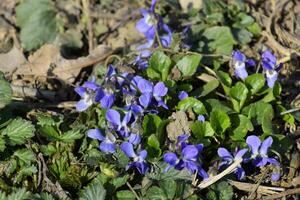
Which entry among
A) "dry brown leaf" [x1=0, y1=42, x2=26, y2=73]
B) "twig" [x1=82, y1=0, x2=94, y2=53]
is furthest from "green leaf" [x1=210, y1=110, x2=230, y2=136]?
"dry brown leaf" [x1=0, y1=42, x2=26, y2=73]

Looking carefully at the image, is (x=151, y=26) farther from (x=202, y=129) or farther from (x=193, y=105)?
(x=202, y=129)

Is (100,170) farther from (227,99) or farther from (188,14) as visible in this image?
(188,14)

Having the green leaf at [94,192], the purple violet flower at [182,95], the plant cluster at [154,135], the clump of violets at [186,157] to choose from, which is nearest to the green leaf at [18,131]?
the plant cluster at [154,135]

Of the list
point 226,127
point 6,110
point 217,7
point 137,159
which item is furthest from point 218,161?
point 217,7

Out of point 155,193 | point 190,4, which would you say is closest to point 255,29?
point 190,4

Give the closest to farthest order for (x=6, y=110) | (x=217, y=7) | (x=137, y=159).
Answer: (x=137, y=159)
(x=6, y=110)
(x=217, y=7)

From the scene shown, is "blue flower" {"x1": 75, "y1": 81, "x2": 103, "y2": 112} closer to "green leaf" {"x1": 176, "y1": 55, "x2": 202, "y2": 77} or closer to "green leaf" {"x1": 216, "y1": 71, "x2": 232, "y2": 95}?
"green leaf" {"x1": 176, "y1": 55, "x2": 202, "y2": 77}
